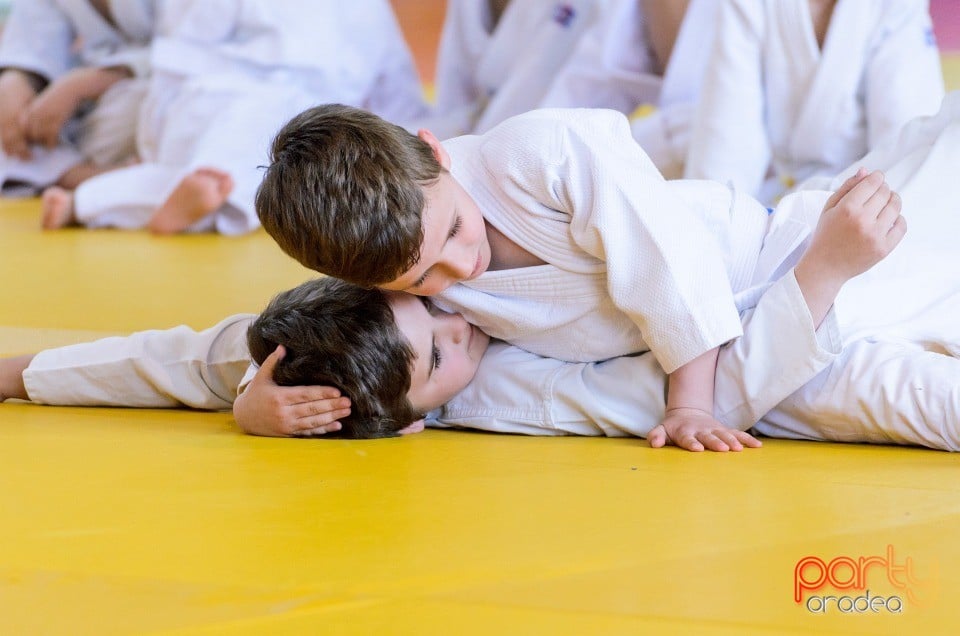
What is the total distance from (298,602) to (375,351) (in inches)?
23.0

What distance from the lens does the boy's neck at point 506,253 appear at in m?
1.60

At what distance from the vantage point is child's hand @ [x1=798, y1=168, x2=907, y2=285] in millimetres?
1466

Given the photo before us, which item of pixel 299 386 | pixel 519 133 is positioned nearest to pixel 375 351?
pixel 299 386

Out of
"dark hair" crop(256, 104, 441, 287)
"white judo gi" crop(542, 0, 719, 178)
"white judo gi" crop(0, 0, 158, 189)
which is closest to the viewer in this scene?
"dark hair" crop(256, 104, 441, 287)

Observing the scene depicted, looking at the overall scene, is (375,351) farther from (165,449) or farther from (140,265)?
(140,265)

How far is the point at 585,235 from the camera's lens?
151 cm

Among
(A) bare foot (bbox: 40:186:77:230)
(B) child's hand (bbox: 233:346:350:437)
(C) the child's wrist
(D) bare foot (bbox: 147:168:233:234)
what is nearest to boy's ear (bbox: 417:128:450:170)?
(B) child's hand (bbox: 233:346:350:437)

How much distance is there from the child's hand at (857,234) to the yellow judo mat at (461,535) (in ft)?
0.77

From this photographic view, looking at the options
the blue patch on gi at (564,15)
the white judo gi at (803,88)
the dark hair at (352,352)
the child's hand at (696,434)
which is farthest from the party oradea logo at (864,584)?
the blue patch on gi at (564,15)

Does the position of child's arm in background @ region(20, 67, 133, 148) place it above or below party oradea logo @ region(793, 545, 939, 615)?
above

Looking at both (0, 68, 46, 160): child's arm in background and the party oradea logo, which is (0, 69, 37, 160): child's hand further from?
the party oradea logo

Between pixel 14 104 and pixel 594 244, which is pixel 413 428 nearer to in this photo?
pixel 594 244

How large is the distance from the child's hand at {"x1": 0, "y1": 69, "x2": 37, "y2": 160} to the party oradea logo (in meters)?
3.86

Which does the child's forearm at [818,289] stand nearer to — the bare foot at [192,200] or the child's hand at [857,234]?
the child's hand at [857,234]
